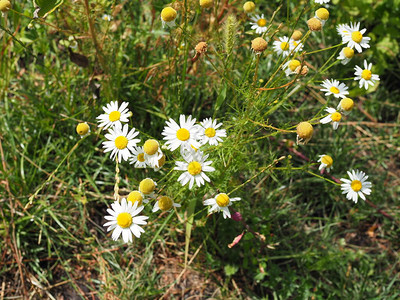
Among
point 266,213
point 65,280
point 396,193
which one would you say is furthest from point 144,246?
point 396,193

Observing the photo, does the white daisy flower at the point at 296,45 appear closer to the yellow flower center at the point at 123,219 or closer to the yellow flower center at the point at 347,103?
the yellow flower center at the point at 347,103

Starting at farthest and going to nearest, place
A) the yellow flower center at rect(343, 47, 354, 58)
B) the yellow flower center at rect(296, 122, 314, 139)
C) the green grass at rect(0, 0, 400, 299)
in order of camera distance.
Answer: the green grass at rect(0, 0, 400, 299)
the yellow flower center at rect(343, 47, 354, 58)
the yellow flower center at rect(296, 122, 314, 139)

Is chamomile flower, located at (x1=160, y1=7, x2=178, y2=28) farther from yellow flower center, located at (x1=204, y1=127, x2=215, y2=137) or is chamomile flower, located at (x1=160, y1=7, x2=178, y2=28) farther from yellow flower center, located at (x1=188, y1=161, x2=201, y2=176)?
yellow flower center, located at (x1=188, y1=161, x2=201, y2=176)

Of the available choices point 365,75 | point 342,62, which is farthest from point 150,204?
point 365,75

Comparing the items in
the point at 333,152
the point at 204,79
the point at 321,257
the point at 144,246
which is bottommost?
the point at 321,257

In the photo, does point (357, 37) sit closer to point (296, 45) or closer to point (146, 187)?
point (296, 45)

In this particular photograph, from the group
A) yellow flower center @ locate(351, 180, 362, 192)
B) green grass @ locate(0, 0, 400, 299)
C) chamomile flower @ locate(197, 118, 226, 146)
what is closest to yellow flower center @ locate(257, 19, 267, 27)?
green grass @ locate(0, 0, 400, 299)

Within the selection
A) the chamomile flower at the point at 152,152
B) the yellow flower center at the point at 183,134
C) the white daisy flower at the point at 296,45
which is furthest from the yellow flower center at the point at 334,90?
the chamomile flower at the point at 152,152

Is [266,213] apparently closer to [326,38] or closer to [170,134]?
[170,134]
